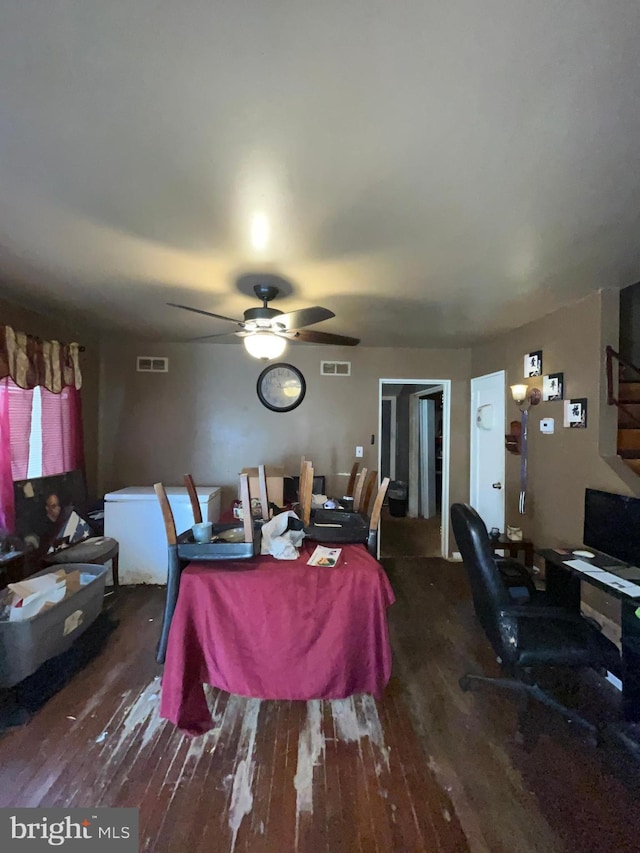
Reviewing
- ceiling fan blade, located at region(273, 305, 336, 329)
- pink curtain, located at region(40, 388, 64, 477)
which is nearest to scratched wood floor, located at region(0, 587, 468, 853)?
pink curtain, located at region(40, 388, 64, 477)

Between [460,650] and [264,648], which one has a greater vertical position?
[264,648]

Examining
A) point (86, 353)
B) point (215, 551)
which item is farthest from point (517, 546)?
point (86, 353)

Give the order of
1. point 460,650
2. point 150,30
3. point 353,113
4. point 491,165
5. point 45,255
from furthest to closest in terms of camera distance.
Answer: point 460,650, point 45,255, point 491,165, point 353,113, point 150,30

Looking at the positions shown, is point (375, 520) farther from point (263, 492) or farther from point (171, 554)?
point (171, 554)

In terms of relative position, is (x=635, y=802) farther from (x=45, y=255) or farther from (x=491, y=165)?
(x=45, y=255)

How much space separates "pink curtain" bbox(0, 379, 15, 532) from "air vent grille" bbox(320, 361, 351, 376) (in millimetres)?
2937

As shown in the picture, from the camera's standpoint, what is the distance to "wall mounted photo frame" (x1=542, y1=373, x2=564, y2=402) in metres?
3.08

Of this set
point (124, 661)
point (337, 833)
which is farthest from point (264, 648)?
point (124, 661)

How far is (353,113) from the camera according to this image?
1194 millimetres

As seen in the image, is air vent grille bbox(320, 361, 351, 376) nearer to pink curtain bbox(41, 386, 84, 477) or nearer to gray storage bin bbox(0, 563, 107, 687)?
pink curtain bbox(41, 386, 84, 477)

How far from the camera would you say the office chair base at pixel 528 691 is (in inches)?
79.8

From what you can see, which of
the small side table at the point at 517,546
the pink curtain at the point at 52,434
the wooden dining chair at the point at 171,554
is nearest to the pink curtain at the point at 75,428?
the pink curtain at the point at 52,434

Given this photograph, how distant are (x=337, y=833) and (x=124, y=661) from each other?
172 centimetres

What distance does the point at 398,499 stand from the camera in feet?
22.4
